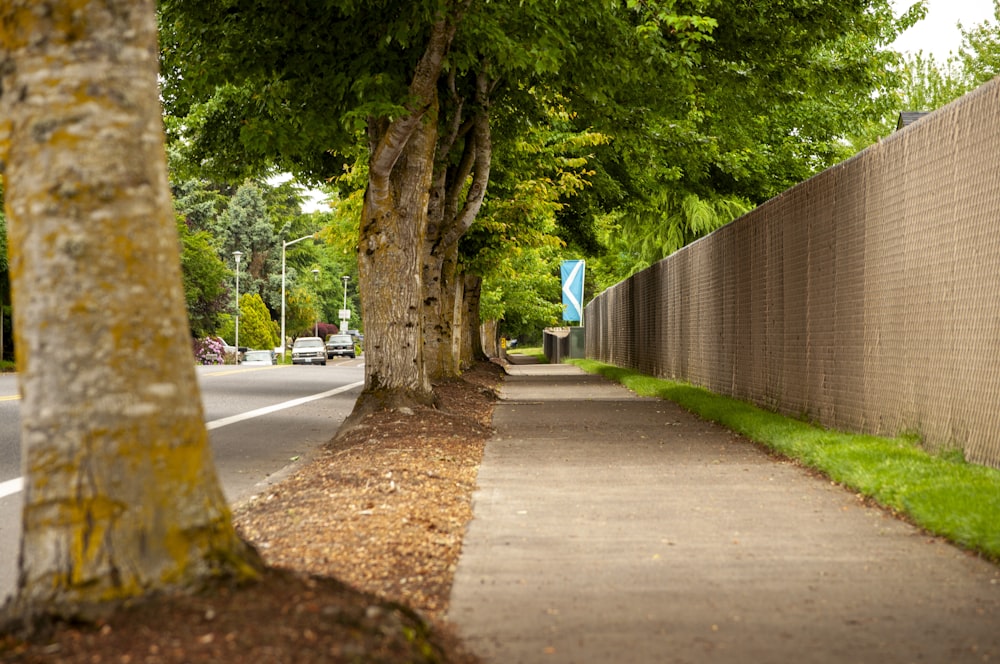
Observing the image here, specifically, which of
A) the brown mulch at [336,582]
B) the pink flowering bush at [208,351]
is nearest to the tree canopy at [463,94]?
the brown mulch at [336,582]

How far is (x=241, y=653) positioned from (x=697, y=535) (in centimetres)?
372

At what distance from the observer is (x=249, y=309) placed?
81.2m

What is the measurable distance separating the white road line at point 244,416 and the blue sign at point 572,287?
1959 centimetres

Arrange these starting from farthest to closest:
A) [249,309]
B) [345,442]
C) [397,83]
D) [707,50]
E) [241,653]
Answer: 1. [249,309]
2. [707,50]
3. [397,83]
4. [345,442]
5. [241,653]

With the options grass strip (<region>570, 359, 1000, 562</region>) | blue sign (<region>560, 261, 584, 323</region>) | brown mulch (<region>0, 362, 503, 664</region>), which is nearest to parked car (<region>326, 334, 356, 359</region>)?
blue sign (<region>560, 261, 584, 323</region>)

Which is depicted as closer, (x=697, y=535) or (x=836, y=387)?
(x=697, y=535)

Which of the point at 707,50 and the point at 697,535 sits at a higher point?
the point at 707,50

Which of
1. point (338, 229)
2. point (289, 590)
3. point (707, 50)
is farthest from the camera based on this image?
point (338, 229)

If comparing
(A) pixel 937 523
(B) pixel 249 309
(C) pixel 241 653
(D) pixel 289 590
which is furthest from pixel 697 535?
(B) pixel 249 309

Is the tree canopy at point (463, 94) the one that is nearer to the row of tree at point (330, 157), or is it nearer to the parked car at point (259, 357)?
the row of tree at point (330, 157)

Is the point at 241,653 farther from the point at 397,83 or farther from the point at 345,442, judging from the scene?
the point at 397,83

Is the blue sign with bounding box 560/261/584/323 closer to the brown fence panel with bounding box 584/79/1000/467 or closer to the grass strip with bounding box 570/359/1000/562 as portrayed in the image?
the brown fence panel with bounding box 584/79/1000/467

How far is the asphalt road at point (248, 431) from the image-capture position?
30.2 feet

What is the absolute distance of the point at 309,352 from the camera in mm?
60750
